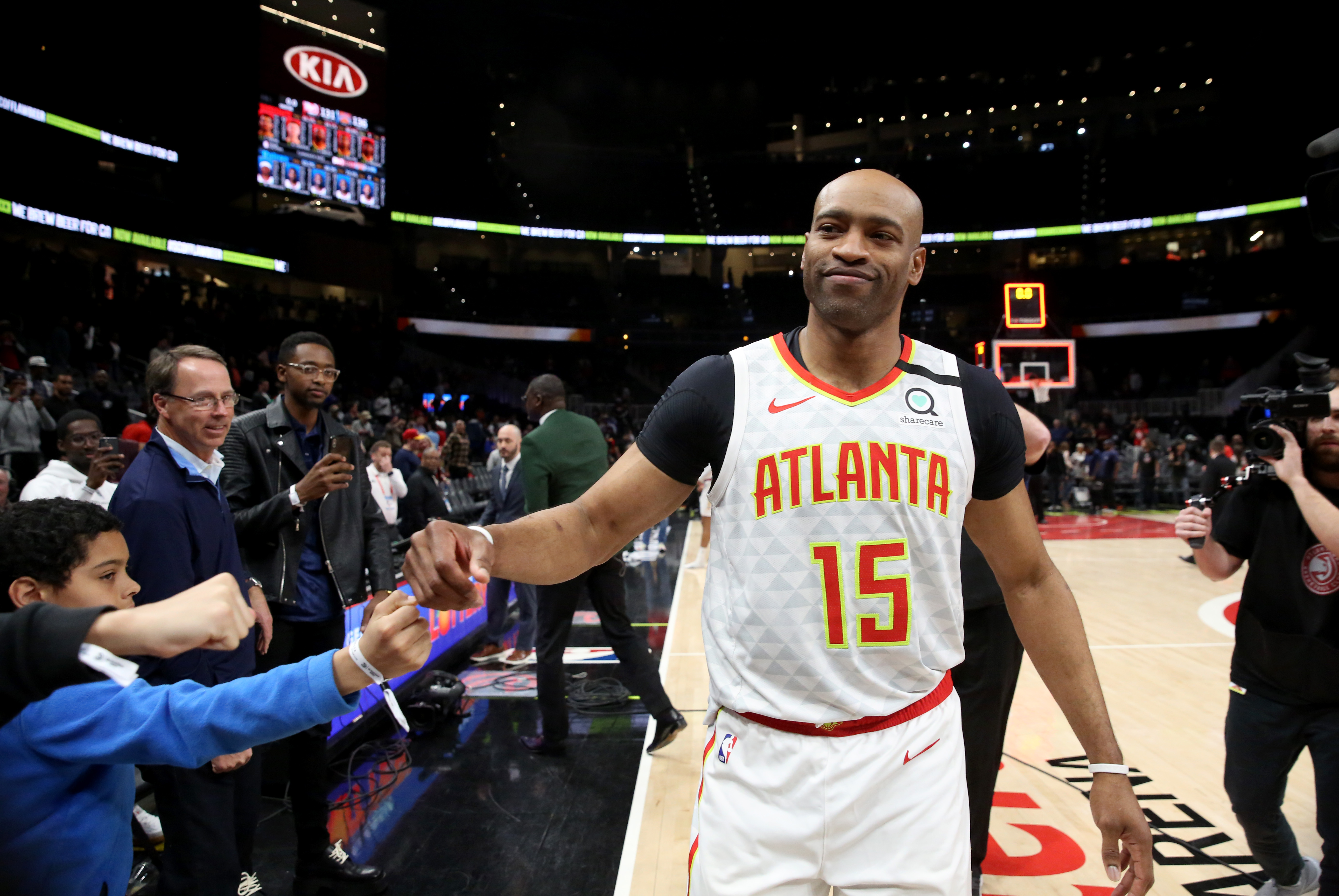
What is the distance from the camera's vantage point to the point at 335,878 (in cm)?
298

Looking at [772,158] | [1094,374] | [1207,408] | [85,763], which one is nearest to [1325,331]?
[1207,408]

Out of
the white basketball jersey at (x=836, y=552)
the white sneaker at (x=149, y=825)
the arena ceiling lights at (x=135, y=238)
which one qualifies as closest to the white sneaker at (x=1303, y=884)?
the white basketball jersey at (x=836, y=552)

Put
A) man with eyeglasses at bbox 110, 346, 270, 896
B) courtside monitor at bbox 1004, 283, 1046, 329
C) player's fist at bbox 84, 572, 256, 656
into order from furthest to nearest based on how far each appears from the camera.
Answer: courtside monitor at bbox 1004, 283, 1046, 329 < man with eyeglasses at bbox 110, 346, 270, 896 < player's fist at bbox 84, 572, 256, 656

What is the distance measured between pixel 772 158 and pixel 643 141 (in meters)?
5.13

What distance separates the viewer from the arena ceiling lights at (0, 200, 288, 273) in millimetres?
17031

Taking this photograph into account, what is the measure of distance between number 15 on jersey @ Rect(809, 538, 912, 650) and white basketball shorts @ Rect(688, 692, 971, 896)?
177 mm

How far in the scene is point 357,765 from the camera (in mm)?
4176

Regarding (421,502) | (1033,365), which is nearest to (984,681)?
(421,502)

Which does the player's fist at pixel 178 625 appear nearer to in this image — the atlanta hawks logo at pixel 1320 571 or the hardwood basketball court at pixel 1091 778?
the hardwood basketball court at pixel 1091 778

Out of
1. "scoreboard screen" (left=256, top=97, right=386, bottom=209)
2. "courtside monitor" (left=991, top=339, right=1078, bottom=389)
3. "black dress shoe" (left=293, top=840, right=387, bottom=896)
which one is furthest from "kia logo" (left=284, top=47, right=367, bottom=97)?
"black dress shoe" (left=293, top=840, right=387, bottom=896)

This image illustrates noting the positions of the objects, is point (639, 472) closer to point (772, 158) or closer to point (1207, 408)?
point (1207, 408)

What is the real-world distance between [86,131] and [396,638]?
23.7 meters

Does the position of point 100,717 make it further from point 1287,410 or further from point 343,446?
point 1287,410

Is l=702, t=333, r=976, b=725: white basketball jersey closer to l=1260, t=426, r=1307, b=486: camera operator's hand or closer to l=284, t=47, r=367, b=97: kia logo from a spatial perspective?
l=1260, t=426, r=1307, b=486: camera operator's hand
